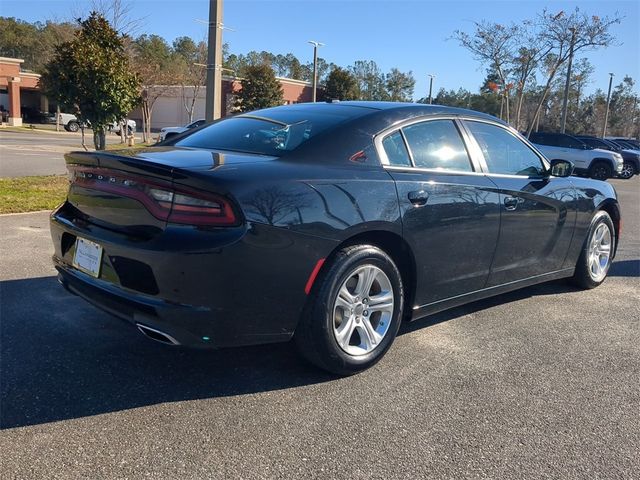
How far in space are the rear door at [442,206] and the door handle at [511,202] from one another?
0.11 m

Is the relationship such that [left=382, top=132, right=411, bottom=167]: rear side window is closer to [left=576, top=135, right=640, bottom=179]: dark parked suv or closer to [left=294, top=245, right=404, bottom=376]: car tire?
[left=294, top=245, right=404, bottom=376]: car tire

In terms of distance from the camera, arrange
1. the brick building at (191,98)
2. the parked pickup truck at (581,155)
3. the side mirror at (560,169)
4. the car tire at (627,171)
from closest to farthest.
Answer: the side mirror at (560,169), the parked pickup truck at (581,155), the car tire at (627,171), the brick building at (191,98)

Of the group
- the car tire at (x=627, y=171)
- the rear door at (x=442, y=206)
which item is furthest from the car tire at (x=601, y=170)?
the rear door at (x=442, y=206)

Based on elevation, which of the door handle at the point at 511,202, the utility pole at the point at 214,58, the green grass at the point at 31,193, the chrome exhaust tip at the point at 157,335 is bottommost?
the green grass at the point at 31,193

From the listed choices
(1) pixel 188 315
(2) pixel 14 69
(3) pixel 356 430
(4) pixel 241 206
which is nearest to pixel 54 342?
(1) pixel 188 315

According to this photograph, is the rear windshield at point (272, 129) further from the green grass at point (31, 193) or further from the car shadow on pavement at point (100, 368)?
the green grass at point (31, 193)

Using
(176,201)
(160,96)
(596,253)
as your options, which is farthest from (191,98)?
(176,201)

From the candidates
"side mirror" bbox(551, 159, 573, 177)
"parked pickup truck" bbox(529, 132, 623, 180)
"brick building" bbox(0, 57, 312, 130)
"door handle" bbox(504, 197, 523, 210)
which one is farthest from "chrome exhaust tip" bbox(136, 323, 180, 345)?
"brick building" bbox(0, 57, 312, 130)

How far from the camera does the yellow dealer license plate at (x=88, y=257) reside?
3.05 metres

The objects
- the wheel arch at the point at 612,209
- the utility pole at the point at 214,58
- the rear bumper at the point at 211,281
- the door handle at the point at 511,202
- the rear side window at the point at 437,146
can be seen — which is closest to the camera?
the rear bumper at the point at 211,281

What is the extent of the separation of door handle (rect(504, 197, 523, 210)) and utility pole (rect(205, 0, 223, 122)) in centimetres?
653

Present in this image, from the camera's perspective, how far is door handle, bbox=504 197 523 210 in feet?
13.6

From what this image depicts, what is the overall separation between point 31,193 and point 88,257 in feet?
21.8

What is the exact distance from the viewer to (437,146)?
391 centimetres
